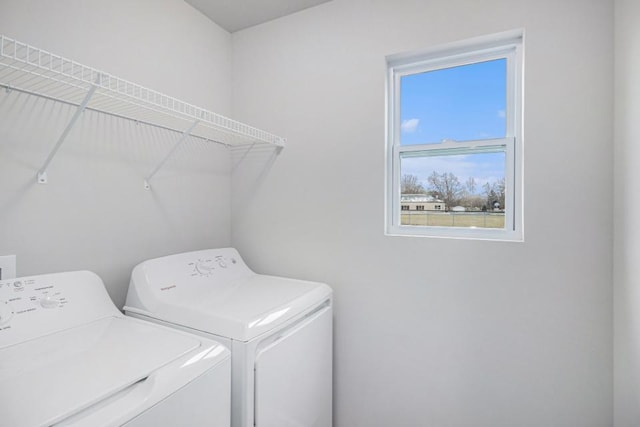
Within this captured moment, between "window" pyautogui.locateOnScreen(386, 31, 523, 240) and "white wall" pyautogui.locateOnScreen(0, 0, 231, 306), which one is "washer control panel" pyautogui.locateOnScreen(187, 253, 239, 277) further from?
"window" pyautogui.locateOnScreen(386, 31, 523, 240)

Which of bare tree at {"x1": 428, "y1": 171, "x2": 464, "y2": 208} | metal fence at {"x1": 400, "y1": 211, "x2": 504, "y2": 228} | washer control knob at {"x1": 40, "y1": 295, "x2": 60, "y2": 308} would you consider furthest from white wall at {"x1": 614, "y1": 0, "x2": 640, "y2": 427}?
washer control knob at {"x1": 40, "y1": 295, "x2": 60, "y2": 308}

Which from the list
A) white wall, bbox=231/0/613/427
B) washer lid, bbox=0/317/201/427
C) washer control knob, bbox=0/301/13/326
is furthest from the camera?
white wall, bbox=231/0/613/427

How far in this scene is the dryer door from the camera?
1191 millimetres

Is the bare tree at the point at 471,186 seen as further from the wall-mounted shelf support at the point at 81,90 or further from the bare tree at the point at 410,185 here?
the wall-mounted shelf support at the point at 81,90

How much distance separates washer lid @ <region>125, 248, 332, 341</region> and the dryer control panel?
161 millimetres

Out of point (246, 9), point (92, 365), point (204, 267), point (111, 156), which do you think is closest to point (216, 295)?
point (204, 267)

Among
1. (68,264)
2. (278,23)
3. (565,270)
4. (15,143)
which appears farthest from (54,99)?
(565,270)

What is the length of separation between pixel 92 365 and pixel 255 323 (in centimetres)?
50

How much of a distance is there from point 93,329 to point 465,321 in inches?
64.6

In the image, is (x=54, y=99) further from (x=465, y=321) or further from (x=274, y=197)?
(x=465, y=321)

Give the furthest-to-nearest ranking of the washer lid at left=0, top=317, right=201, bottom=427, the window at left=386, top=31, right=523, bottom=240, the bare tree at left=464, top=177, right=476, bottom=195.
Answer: the bare tree at left=464, top=177, right=476, bottom=195 < the window at left=386, top=31, right=523, bottom=240 < the washer lid at left=0, top=317, right=201, bottom=427

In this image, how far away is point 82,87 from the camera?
3.76ft

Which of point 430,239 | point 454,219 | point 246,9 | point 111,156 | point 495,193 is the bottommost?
point 430,239

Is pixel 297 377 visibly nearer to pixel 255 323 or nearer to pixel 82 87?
pixel 255 323
